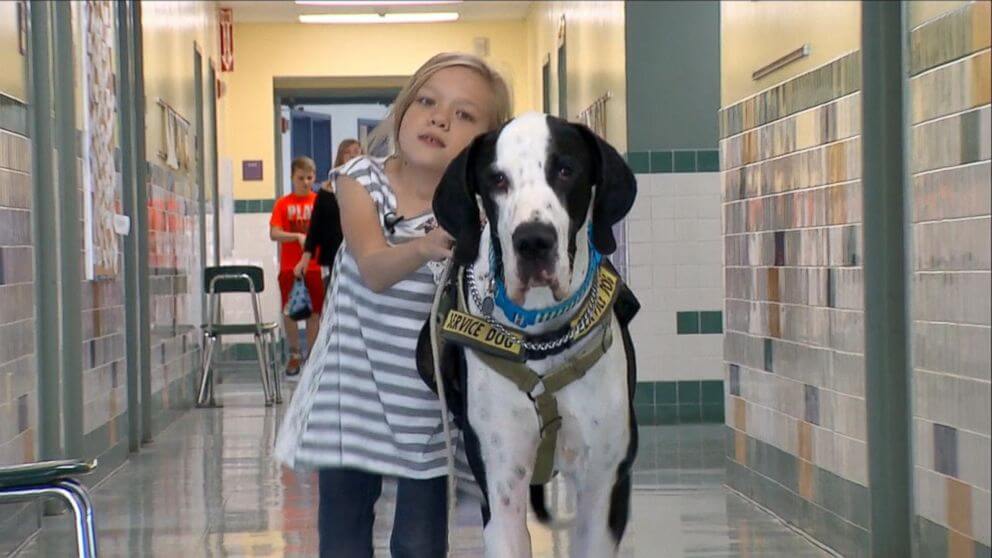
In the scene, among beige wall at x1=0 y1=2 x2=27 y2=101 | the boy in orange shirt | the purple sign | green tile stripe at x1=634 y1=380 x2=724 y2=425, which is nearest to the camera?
beige wall at x1=0 y1=2 x2=27 y2=101

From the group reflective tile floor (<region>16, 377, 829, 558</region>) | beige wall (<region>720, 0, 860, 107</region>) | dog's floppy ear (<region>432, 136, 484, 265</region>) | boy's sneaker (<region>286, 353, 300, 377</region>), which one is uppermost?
beige wall (<region>720, 0, 860, 107</region>)

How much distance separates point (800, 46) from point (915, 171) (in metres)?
0.98

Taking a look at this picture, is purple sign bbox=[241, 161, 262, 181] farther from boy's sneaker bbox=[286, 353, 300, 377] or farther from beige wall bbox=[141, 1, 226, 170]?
boy's sneaker bbox=[286, 353, 300, 377]

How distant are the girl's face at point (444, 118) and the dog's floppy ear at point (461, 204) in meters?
0.25

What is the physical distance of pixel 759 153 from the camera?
4953 mm

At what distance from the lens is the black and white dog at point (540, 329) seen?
7.86ft

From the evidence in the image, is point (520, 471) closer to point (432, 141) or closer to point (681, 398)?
point (432, 141)

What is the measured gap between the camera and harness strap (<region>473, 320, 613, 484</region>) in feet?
7.95

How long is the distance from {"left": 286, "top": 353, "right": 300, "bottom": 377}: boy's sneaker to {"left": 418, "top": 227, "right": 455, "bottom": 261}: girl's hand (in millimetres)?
8710

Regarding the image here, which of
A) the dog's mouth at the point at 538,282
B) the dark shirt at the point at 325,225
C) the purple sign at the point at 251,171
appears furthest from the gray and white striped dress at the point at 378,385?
the purple sign at the point at 251,171

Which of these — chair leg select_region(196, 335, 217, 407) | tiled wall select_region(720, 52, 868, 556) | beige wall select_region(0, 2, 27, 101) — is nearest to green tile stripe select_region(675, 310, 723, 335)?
tiled wall select_region(720, 52, 868, 556)

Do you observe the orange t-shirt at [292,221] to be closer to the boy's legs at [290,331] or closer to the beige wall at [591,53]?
the boy's legs at [290,331]

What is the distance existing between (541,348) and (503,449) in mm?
177

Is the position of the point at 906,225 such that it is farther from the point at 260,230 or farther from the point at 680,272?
the point at 260,230
